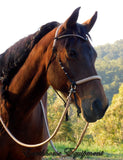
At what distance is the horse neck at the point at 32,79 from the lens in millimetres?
2457

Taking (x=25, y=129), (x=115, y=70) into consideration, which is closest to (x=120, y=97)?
(x=25, y=129)

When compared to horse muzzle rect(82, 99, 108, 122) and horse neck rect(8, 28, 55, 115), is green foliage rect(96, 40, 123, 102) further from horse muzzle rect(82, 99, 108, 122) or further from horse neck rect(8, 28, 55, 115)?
horse muzzle rect(82, 99, 108, 122)

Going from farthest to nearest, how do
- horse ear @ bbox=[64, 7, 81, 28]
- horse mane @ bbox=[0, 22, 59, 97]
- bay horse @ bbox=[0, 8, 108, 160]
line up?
horse mane @ bbox=[0, 22, 59, 97]
horse ear @ bbox=[64, 7, 81, 28]
bay horse @ bbox=[0, 8, 108, 160]

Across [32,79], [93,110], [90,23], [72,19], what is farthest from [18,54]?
[93,110]

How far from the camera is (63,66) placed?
7.27 feet

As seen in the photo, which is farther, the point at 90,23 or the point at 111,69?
the point at 111,69

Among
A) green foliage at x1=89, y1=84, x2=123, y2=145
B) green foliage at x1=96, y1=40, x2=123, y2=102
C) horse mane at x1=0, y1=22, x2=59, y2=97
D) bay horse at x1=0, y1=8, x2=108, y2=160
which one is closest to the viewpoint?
bay horse at x1=0, y1=8, x2=108, y2=160

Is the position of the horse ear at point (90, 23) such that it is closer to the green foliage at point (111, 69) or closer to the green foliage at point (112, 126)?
the green foliage at point (112, 126)

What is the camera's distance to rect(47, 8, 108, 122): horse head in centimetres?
202

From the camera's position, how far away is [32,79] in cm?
251

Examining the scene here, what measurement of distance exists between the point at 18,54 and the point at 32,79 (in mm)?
392

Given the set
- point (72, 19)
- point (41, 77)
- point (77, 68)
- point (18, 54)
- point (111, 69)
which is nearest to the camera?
point (77, 68)

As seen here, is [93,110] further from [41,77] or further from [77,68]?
[41,77]

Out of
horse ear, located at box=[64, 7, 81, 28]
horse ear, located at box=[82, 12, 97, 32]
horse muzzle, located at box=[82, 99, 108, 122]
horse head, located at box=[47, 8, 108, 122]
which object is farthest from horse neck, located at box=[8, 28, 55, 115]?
horse muzzle, located at box=[82, 99, 108, 122]
